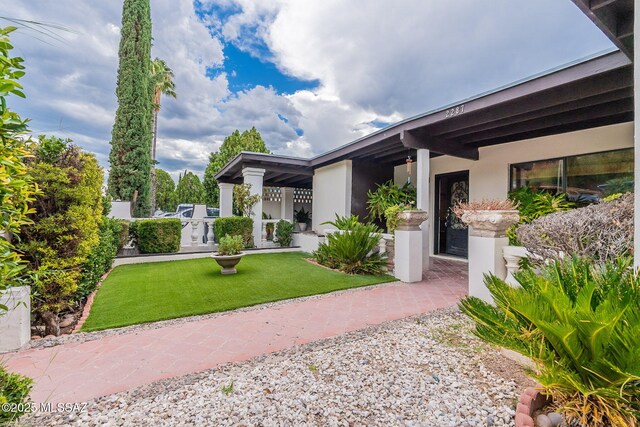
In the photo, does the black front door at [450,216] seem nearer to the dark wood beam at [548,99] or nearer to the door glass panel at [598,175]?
the door glass panel at [598,175]

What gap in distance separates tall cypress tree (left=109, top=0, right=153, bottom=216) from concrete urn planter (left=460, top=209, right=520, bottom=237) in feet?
51.1

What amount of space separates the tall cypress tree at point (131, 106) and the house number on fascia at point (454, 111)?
1472 cm

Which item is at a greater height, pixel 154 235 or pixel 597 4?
pixel 597 4

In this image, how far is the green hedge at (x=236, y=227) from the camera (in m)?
8.93

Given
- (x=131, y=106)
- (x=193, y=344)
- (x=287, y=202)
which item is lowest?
(x=193, y=344)

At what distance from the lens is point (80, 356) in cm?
271

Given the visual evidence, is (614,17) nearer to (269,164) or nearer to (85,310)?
(85,310)

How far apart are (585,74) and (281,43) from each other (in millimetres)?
7723

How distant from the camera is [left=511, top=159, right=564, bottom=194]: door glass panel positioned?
6039 millimetres

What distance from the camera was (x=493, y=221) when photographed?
389cm

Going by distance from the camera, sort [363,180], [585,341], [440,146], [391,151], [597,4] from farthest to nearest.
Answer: [363,180], [391,151], [440,146], [597,4], [585,341]

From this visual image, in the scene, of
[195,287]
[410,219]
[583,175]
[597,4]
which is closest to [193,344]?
[195,287]

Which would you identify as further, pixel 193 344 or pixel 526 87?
pixel 526 87

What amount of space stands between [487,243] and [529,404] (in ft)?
8.83
